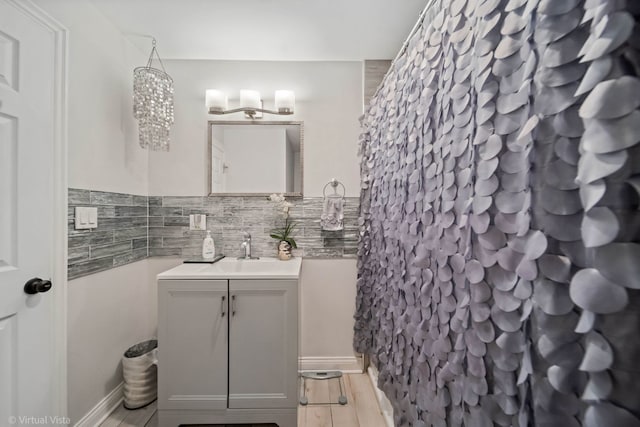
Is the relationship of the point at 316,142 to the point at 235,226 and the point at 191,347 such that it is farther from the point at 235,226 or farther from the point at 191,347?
the point at 191,347

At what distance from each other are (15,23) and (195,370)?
1.81 m

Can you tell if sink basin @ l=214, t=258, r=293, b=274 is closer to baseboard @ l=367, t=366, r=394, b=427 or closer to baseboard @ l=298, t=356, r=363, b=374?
baseboard @ l=298, t=356, r=363, b=374

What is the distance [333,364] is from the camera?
2223 mm

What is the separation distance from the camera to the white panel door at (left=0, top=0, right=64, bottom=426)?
1.10 m

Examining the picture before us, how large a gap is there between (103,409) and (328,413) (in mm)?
1354

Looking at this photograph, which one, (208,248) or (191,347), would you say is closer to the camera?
(191,347)

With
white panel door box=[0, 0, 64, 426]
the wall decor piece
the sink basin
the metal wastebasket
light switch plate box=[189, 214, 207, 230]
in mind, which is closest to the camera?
the wall decor piece

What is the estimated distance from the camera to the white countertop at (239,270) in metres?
1.66

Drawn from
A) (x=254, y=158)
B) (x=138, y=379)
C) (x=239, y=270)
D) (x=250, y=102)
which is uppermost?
(x=250, y=102)

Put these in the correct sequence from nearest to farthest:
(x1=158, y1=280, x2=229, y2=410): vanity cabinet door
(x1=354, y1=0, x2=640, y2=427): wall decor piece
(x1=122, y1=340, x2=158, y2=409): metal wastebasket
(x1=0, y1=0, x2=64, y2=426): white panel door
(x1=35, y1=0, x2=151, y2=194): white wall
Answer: (x1=354, y1=0, x2=640, y2=427): wall decor piece < (x1=0, y1=0, x2=64, y2=426): white panel door < (x1=35, y1=0, x2=151, y2=194): white wall < (x1=158, y1=280, x2=229, y2=410): vanity cabinet door < (x1=122, y1=340, x2=158, y2=409): metal wastebasket

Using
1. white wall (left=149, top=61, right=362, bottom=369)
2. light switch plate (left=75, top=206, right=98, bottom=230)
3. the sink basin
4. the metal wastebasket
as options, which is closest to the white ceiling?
white wall (left=149, top=61, right=362, bottom=369)

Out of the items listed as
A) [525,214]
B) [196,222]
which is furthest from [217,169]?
[525,214]

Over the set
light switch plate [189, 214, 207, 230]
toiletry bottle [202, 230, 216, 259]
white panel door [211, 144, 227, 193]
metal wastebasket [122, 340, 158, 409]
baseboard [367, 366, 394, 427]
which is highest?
white panel door [211, 144, 227, 193]

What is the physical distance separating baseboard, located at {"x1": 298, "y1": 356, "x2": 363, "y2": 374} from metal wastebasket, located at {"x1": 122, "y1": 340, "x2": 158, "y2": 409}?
1.03m
